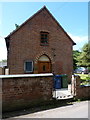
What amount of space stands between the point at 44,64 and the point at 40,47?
2.01 metres

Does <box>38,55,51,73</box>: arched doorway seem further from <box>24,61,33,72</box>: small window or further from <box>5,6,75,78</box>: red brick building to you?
<box>24,61,33,72</box>: small window

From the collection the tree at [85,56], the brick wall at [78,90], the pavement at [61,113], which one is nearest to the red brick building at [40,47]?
the brick wall at [78,90]

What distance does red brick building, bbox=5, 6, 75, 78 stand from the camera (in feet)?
44.1

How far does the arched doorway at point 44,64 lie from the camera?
571 inches

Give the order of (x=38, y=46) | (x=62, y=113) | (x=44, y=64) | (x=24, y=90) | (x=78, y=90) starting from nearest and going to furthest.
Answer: (x=62, y=113), (x=24, y=90), (x=78, y=90), (x=38, y=46), (x=44, y=64)

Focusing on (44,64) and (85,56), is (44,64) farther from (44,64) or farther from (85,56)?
(85,56)

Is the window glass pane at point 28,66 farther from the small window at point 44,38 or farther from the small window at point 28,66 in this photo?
the small window at point 44,38

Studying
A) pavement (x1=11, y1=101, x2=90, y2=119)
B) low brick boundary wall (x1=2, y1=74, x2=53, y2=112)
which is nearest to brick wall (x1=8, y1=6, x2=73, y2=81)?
low brick boundary wall (x1=2, y1=74, x2=53, y2=112)

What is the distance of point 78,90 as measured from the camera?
8.95m

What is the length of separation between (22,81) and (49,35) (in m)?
9.06

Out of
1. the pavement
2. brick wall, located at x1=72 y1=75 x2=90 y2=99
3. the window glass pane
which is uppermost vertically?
the window glass pane

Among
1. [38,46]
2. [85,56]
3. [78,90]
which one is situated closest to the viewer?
[78,90]

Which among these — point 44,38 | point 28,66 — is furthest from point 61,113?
point 44,38

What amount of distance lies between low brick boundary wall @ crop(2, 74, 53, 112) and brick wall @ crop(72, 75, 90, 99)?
1978 mm
